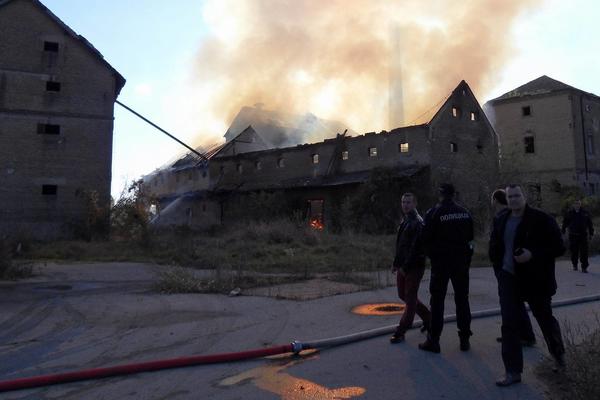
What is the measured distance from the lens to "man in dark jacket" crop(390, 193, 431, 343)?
203 inches

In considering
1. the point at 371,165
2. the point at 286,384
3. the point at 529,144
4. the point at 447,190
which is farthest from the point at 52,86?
the point at 529,144

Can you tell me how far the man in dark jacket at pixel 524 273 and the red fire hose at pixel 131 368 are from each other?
2.05 metres

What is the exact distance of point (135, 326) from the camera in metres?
6.66

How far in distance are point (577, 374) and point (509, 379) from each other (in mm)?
650

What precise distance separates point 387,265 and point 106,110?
1744 cm

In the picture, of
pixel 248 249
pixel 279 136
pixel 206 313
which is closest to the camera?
pixel 206 313

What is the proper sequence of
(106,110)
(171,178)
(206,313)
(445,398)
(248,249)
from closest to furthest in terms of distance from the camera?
(445,398) < (206,313) < (248,249) < (106,110) < (171,178)

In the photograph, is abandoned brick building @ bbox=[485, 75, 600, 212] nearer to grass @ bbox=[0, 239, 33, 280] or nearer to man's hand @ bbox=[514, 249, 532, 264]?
grass @ bbox=[0, 239, 33, 280]

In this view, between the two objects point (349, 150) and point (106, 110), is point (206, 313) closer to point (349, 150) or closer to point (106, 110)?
point (106, 110)

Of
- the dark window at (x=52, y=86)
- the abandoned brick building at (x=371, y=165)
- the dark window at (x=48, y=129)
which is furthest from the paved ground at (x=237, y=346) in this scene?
the abandoned brick building at (x=371, y=165)

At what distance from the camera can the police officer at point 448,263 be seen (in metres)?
4.86

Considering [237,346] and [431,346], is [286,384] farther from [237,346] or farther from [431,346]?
[431,346]

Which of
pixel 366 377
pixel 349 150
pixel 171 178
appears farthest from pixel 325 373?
pixel 171 178

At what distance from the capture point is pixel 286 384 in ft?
13.7
